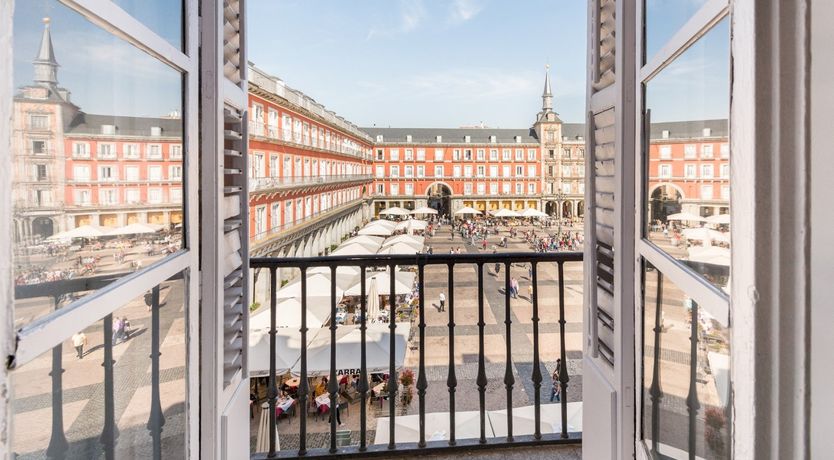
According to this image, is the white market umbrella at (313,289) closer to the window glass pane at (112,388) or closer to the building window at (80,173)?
the window glass pane at (112,388)

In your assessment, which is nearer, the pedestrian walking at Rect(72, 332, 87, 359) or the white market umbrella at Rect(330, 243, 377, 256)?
the pedestrian walking at Rect(72, 332, 87, 359)

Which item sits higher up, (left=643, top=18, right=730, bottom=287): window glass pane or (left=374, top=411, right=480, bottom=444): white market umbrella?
(left=643, top=18, right=730, bottom=287): window glass pane

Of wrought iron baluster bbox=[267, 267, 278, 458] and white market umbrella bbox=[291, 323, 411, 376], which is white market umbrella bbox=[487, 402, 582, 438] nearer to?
white market umbrella bbox=[291, 323, 411, 376]

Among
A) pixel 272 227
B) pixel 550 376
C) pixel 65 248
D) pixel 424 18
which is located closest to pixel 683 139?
pixel 65 248

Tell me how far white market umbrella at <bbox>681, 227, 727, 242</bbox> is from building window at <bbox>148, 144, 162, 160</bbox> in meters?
0.86

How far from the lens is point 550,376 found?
22.2 ft

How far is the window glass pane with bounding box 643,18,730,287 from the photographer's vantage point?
54cm

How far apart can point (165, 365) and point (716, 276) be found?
886 mm

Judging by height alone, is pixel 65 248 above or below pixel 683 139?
below

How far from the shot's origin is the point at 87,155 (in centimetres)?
55

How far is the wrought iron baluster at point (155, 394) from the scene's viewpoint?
73 cm

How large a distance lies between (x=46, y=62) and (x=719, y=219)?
79 cm

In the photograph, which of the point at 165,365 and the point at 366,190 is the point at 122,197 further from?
the point at 366,190

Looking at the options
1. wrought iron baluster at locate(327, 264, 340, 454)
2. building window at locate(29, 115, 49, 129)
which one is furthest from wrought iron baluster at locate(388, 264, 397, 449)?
building window at locate(29, 115, 49, 129)
